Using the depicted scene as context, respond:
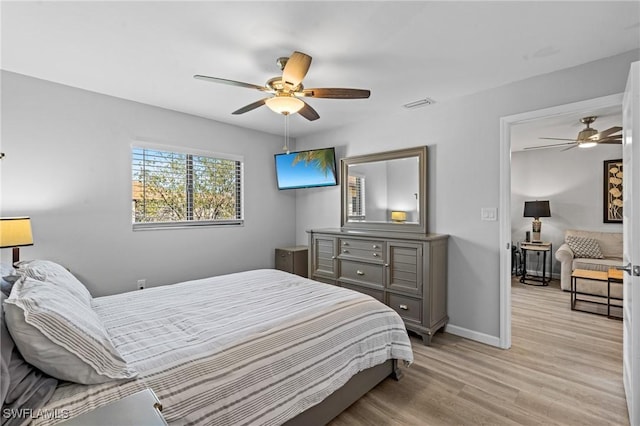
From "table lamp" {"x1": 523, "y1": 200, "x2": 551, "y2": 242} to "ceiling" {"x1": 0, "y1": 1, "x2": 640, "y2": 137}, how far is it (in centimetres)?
366

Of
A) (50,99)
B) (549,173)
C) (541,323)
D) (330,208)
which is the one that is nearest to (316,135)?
(330,208)

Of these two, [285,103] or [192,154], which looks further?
[192,154]

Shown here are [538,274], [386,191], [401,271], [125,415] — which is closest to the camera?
[125,415]

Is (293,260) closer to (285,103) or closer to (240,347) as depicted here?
(285,103)

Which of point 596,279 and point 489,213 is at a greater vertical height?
point 489,213

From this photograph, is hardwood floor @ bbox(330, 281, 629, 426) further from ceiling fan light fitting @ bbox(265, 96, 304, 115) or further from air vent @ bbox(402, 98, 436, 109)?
air vent @ bbox(402, 98, 436, 109)

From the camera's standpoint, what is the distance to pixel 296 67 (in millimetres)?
2059

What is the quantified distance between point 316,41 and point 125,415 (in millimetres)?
2269

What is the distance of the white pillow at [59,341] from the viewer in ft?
3.64

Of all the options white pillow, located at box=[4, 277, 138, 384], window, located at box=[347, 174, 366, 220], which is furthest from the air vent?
white pillow, located at box=[4, 277, 138, 384]

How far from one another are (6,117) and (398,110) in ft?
12.5

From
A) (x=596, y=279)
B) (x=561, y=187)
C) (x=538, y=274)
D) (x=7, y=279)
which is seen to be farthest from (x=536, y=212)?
(x=7, y=279)

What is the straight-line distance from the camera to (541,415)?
196cm

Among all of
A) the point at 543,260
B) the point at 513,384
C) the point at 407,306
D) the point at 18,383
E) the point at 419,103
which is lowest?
the point at 513,384
